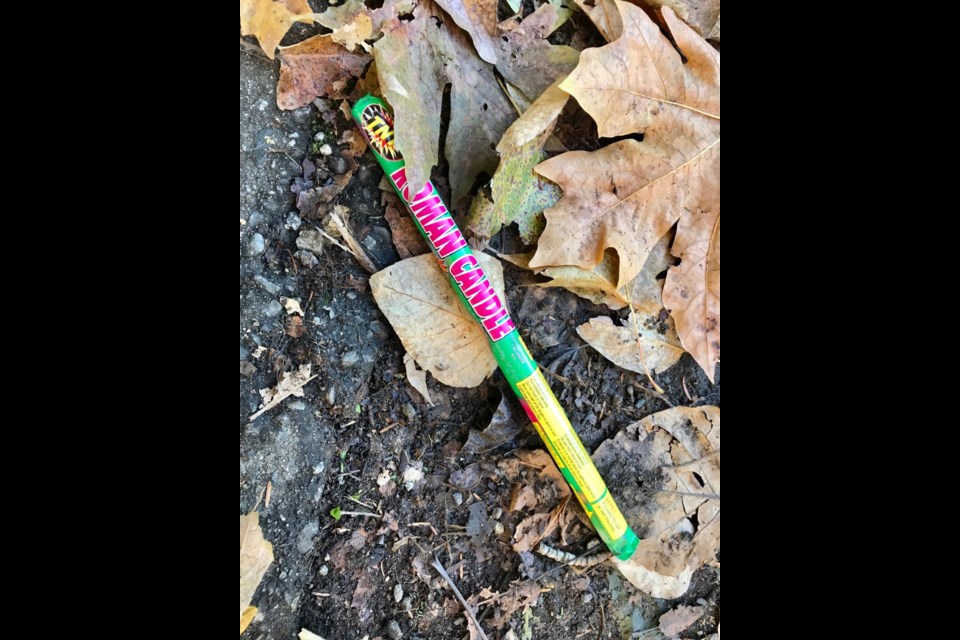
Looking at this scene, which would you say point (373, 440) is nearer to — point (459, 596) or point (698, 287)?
point (459, 596)

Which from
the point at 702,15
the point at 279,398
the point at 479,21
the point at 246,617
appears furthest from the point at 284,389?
the point at 702,15

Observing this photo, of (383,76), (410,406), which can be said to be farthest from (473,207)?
(410,406)

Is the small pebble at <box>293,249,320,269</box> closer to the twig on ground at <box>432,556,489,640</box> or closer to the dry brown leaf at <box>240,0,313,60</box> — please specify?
the dry brown leaf at <box>240,0,313,60</box>

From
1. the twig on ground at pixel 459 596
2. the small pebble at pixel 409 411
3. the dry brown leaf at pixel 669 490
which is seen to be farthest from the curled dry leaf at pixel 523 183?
the twig on ground at pixel 459 596

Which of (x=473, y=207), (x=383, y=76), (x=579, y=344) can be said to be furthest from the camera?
(x=579, y=344)

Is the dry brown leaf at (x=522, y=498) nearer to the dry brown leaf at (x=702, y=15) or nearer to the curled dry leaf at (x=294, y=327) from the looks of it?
the curled dry leaf at (x=294, y=327)

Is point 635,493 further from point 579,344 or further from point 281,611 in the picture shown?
point 281,611
